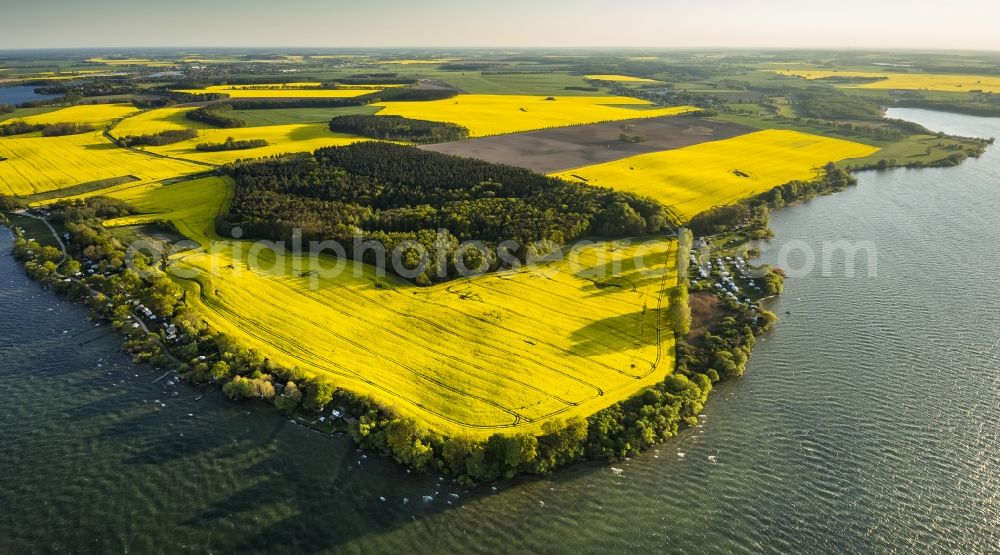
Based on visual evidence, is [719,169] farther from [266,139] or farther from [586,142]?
[266,139]

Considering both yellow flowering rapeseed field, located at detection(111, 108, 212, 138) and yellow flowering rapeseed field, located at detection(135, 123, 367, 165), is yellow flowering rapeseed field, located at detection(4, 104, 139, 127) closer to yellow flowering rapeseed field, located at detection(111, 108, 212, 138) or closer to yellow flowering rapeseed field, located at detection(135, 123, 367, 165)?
yellow flowering rapeseed field, located at detection(111, 108, 212, 138)

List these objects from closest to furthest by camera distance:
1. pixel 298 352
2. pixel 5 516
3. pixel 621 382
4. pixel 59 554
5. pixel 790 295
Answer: pixel 59 554
pixel 5 516
pixel 621 382
pixel 298 352
pixel 790 295

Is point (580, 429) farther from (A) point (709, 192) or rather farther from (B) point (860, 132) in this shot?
(B) point (860, 132)

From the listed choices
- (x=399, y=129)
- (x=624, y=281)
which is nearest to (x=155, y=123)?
(x=399, y=129)

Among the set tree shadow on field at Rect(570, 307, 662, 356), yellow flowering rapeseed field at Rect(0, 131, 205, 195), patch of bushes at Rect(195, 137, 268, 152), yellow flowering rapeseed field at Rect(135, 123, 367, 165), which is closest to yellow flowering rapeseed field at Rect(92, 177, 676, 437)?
tree shadow on field at Rect(570, 307, 662, 356)

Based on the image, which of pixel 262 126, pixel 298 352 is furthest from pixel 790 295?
pixel 262 126
